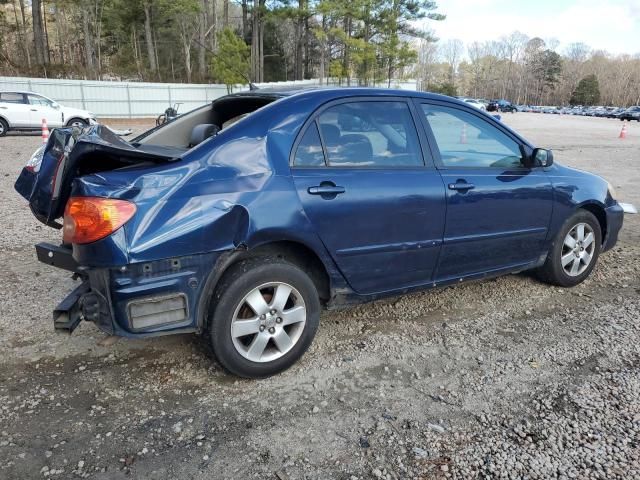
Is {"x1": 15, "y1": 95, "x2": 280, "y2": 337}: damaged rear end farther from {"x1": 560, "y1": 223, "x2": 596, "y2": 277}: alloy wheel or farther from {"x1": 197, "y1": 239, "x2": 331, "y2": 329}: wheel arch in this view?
{"x1": 560, "y1": 223, "x2": 596, "y2": 277}: alloy wheel

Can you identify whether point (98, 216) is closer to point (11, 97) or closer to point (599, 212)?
point (599, 212)

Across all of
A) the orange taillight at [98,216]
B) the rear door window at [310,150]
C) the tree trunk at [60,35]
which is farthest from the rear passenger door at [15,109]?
the tree trunk at [60,35]

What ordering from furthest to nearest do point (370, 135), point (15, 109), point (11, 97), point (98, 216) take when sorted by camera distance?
point (11, 97), point (15, 109), point (370, 135), point (98, 216)

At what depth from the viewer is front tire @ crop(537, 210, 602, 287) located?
4371mm

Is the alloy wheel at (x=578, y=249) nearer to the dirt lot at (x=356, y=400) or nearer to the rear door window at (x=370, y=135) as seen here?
the dirt lot at (x=356, y=400)

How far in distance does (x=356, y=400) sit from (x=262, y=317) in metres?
0.71

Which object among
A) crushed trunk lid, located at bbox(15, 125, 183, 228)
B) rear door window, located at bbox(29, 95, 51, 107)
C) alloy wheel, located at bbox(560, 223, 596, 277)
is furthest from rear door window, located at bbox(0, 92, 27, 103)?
alloy wheel, located at bbox(560, 223, 596, 277)

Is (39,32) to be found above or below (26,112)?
above

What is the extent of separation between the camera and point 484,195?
370 cm

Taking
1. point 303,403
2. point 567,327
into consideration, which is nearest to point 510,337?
point 567,327

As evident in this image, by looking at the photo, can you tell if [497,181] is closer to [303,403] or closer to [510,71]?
[303,403]

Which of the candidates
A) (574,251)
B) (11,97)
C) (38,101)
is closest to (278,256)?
(574,251)

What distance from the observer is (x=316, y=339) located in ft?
11.7

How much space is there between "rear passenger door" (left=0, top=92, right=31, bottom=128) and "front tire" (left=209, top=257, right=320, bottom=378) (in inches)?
728
